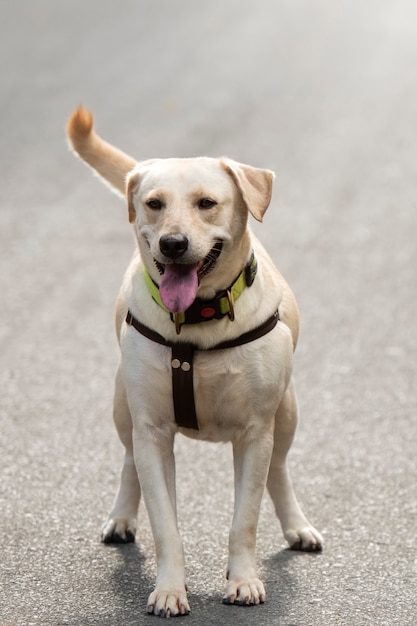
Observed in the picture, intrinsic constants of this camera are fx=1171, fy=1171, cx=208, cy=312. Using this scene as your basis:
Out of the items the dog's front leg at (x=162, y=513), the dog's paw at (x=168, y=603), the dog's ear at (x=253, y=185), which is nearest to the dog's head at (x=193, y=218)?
the dog's ear at (x=253, y=185)

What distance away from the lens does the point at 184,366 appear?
4520 mm

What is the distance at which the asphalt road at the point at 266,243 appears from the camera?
4.87 m

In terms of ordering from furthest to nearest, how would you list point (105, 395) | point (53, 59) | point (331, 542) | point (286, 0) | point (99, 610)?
point (286, 0) → point (53, 59) → point (105, 395) → point (331, 542) → point (99, 610)

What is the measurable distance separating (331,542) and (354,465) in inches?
46.8

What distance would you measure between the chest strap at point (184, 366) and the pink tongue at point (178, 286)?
0.22 metres

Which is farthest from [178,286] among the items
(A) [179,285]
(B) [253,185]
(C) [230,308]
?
(B) [253,185]

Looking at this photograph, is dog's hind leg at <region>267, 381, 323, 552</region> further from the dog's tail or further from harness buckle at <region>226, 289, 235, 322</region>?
the dog's tail

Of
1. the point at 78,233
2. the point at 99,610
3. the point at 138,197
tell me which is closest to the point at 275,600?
the point at 99,610

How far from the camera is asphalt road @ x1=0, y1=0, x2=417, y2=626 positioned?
4871mm

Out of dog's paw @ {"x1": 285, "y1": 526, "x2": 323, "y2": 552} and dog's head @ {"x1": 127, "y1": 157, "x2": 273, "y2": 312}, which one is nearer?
dog's head @ {"x1": 127, "y1": 157, "x2": 273, "y2": 312}

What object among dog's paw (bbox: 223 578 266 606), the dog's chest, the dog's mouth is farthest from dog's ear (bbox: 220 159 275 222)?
dog's paw (bbox: 223 578 266 606)

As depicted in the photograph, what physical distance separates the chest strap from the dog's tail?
1.07m

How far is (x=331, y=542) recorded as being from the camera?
5.30m

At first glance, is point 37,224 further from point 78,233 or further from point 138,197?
point 138,197
